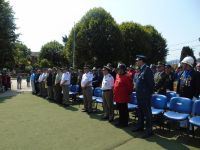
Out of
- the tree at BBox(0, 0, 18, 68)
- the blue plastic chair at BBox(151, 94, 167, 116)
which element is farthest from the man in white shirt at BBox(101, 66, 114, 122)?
the tree at BBox(0, 0, 18, 68)

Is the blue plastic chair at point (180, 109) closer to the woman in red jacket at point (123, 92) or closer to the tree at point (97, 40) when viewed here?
the woman in red jacket at point (123, 92)

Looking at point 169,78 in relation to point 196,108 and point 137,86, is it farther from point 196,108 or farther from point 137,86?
point 196,108

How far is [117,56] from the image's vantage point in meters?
40.9

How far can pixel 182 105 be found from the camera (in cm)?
813

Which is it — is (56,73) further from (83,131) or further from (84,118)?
(83,131)

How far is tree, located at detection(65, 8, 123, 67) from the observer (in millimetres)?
39688

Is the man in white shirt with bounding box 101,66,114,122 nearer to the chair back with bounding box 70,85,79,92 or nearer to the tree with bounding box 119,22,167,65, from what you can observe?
the chair back with bounding box 70,85,79,92

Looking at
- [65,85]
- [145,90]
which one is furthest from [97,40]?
[145,90]

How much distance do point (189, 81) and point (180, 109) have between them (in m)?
0.78

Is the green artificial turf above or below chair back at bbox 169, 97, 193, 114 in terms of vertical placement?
below

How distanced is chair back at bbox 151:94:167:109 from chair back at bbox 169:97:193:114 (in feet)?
1.27

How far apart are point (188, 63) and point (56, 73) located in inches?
347

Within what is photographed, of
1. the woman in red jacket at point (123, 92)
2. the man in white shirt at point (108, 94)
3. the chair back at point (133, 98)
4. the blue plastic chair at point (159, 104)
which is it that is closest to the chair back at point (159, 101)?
the blue plastic chair at point (159, 104)

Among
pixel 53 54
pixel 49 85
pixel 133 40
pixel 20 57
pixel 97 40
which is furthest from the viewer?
pixel 53 54
